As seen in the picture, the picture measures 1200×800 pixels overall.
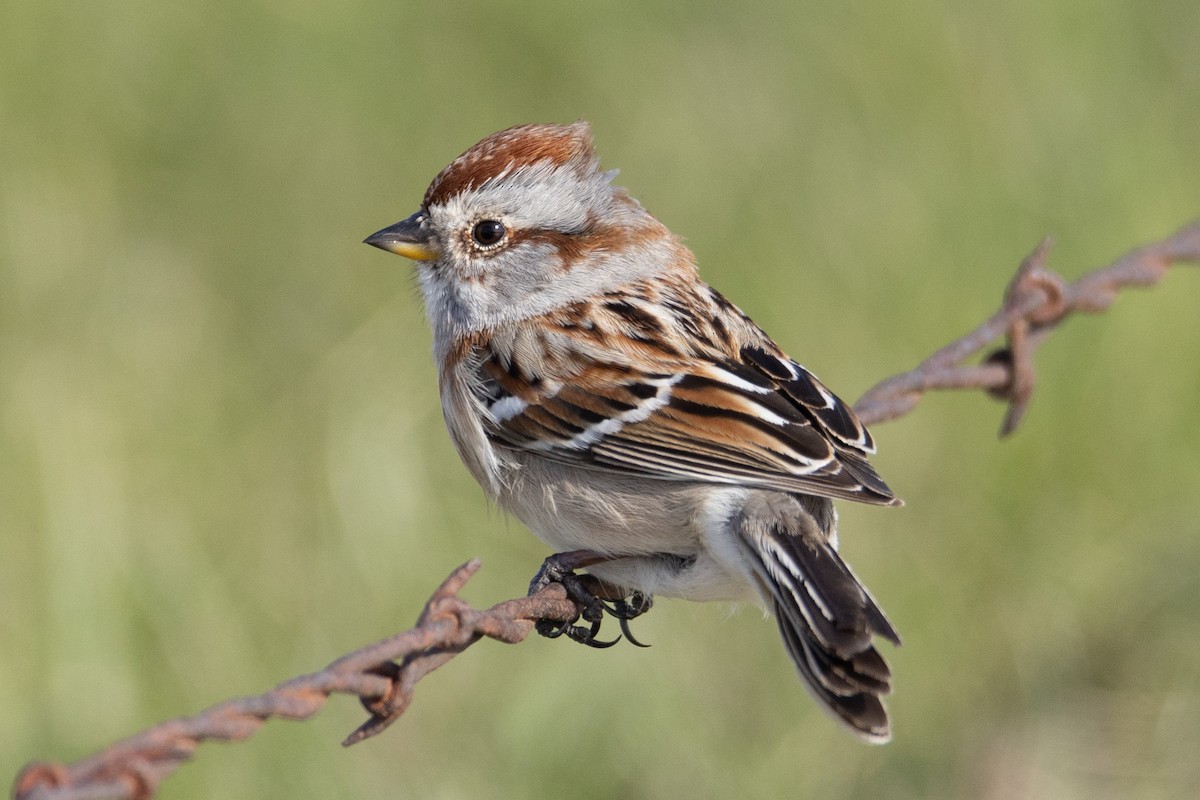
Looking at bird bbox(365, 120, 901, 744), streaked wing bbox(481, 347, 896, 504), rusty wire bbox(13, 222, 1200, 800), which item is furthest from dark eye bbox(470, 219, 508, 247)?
rusty wire bbox(13, 222, 1200, 800)

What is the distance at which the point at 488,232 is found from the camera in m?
3.91

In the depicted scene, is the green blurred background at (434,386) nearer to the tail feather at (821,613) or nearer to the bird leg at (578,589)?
the bird leg at (578,589)

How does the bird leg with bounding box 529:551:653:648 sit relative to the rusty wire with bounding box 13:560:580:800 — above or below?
above

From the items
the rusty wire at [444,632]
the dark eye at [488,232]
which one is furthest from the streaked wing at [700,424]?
the dark eye at [488,232]

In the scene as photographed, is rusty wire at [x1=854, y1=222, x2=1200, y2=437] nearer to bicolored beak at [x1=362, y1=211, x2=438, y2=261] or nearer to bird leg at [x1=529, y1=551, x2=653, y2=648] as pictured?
bird leg at [x1=529, y1=551, x2=653, y2=648]

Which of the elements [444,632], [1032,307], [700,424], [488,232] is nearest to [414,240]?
[488,232]

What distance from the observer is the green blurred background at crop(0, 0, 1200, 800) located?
4.07 metres

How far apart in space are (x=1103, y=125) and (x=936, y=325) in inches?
48.1

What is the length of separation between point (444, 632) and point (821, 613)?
0.79 m

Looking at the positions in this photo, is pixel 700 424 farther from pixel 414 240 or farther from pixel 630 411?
pixel 414 240

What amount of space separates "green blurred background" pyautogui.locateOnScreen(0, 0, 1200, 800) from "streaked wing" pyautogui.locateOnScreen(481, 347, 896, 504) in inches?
36.5

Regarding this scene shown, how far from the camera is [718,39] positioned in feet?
21.9

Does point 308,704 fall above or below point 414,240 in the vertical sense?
below

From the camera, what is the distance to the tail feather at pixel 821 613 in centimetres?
269
